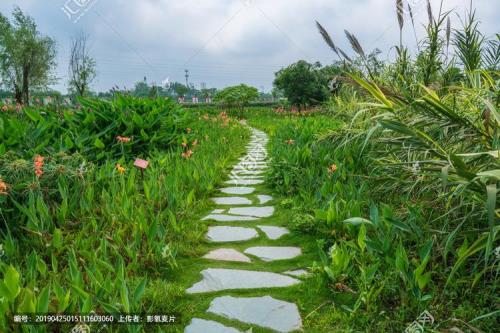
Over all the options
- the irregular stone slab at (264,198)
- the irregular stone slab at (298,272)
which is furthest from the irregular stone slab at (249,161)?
the irregular stone slab at (298,272)

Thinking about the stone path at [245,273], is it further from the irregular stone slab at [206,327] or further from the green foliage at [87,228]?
the green foliage at [87,228]

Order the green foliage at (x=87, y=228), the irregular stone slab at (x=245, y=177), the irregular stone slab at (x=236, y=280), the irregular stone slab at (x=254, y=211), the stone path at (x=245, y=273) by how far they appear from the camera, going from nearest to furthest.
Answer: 1. the green foliage at (x=87, y=228)
2. the stone path at (x=245, y=273)
3. the irregular stone slab at (x=236, y=280)
4. the irregular stone slab at (x=254, y=211)
5. the irregular stone slab at (x=245, y=177)

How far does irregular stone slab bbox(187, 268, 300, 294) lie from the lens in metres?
2.32

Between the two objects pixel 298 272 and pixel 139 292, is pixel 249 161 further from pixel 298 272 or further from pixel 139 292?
pixel 139 292

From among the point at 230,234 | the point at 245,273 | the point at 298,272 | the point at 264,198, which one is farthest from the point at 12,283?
the point at 264,198

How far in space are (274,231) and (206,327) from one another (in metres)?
1.47

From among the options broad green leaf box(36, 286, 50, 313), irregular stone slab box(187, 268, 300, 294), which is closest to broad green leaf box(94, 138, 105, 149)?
irregular stone slab box(187, 268, 300, 294)

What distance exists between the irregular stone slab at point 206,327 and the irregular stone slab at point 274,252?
0.86 m

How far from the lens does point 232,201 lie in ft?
13.9

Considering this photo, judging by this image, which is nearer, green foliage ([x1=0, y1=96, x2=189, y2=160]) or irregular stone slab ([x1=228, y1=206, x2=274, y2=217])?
irregular stone slab ([x1=228, y1=206, x2=274, y2=217])

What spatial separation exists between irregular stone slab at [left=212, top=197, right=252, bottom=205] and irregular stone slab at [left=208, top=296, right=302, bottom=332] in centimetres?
198

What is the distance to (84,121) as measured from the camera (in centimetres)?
522

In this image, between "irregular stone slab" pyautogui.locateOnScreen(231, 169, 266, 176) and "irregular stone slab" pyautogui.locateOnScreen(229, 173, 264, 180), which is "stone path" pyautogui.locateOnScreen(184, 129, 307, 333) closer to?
"irregular stone slab" pyautogui.locateOnScreen(229, 173, 264, 180)

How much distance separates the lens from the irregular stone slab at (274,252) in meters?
2.77
